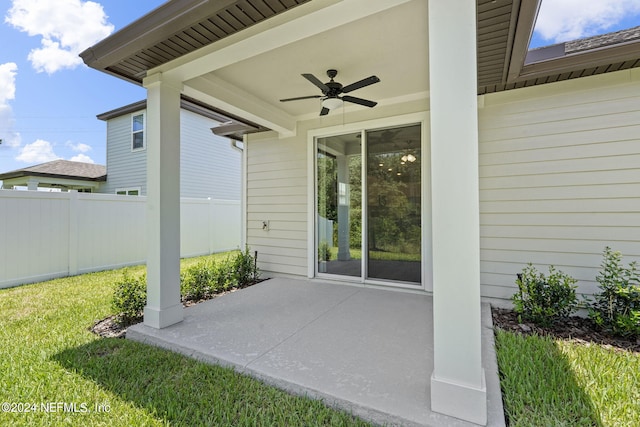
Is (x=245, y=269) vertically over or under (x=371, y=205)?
under

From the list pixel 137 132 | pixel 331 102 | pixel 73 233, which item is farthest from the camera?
pixel 137 132

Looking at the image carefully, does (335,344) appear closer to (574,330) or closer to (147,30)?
(574,330)

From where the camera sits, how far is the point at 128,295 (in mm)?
3391

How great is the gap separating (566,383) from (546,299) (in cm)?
129

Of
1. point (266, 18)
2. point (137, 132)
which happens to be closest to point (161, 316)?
point (266, 18)

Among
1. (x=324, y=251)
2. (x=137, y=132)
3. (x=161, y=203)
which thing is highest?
(x=137, y=132)

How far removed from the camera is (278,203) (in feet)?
17.7

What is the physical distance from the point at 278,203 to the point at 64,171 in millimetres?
11097

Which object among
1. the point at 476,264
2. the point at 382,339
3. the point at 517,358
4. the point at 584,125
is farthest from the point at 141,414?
the point at 584,125

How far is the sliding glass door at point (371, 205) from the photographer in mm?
4332

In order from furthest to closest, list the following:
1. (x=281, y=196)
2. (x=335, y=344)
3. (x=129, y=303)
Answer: (x=281, y=196) < (x=129, y=303) < (x=335, y=344)

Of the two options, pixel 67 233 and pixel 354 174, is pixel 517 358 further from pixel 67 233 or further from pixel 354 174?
pixel 67 233

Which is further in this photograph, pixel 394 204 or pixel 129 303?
pixel 394 204

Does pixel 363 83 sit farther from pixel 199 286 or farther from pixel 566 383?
pixel 199 286
